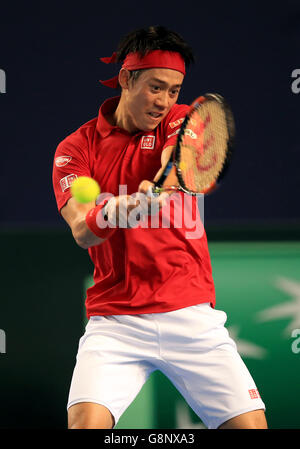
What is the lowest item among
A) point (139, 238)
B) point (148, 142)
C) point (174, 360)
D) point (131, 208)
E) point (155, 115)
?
point (174, 360)

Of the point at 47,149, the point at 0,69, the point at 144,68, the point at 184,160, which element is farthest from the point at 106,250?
the point at 0,69

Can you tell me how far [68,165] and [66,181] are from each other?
0.07m

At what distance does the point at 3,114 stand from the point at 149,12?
1.24 meters

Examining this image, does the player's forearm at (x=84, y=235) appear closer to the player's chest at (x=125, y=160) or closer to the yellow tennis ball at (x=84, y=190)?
the yellow tennis ball at (x=84, y=190)

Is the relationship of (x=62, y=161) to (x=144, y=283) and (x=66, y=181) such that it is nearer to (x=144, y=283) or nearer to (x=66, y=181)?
(x=66, y=181)

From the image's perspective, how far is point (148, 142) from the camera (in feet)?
9.48

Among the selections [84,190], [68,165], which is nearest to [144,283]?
[84,190]

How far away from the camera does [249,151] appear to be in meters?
4.71

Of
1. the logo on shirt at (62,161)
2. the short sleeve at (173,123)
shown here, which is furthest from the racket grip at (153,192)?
the logo on shirt at (62,161)

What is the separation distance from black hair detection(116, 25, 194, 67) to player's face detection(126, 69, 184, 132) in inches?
4.2

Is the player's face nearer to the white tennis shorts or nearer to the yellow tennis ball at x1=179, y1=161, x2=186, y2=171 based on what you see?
the yellow tennis ball at x1=179, y1=161, x2=186, y2=171

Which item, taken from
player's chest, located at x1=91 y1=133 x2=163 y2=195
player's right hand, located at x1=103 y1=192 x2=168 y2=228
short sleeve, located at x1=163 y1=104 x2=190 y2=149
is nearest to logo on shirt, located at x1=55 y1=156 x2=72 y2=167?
player's chest, located at x1=91 y1=133 x2=163 y2=195

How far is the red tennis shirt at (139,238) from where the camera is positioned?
2748 mm

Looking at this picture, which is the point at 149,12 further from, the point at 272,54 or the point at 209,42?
the point at 272,54
